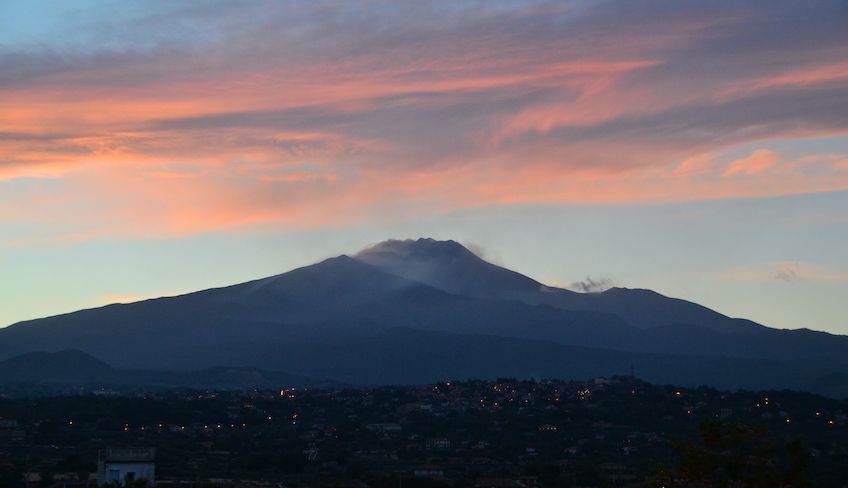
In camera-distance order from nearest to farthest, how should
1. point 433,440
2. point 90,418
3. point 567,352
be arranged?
point 433,440 < point 90,418 < point 567,352

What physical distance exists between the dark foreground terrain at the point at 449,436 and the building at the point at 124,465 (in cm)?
178

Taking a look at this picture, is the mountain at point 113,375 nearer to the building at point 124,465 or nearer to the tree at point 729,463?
the building at point 124,465

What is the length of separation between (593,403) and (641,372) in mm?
89664

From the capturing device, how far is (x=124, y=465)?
4331 cm

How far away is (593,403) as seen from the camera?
91.1 m

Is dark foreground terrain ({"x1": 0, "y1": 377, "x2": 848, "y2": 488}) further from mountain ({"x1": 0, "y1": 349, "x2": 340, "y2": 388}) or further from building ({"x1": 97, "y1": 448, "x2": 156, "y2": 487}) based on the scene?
mountain ({"x1": 0, "y1": 349, "x2": 340, "y2": 388})

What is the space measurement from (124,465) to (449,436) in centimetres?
3661

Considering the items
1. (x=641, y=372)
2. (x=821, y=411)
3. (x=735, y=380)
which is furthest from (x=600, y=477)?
(x=641, y=372)

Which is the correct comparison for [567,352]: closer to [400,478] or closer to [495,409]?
[495,409]

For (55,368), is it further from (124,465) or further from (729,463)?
(729,463)

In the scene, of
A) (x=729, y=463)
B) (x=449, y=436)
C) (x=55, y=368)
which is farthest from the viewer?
(x=55, y=368)

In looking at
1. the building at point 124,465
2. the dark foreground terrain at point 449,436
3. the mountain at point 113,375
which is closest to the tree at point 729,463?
the dark foreground terrain at point 449,436

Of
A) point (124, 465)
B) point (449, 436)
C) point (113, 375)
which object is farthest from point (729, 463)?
point (113, 375)

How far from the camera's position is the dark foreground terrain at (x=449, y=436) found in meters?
46.7
